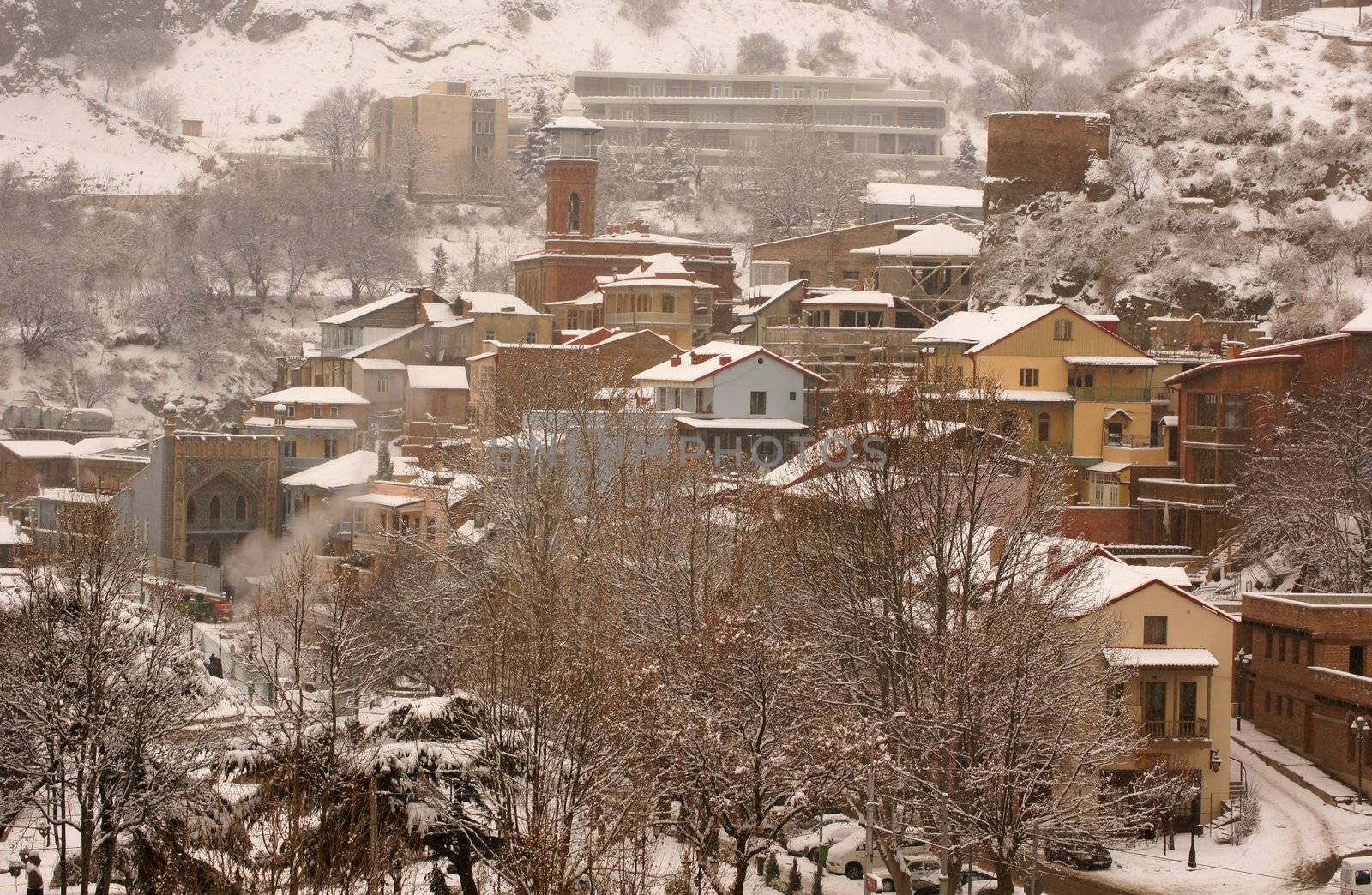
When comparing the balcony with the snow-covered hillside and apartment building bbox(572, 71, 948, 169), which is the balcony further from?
the snow-covered hillside

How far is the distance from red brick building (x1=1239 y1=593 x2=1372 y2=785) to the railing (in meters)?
15.9

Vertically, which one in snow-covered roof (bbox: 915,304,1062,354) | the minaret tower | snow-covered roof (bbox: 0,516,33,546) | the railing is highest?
the minaret tower

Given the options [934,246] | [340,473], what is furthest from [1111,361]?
[340,473]

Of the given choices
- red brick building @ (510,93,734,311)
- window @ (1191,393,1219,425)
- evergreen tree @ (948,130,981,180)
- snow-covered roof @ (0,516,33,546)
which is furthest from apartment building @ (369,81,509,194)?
window @ (1191,393,1219,425)

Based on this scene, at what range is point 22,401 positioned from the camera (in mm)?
93938

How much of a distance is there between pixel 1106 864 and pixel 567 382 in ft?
58.1

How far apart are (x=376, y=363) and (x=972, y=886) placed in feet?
164

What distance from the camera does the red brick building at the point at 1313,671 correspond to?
39250 millimetres

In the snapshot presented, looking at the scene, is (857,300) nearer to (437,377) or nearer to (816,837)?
(437,377)

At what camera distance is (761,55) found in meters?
176

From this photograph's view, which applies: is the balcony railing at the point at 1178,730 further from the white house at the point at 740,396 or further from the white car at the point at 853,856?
the white house at the point at 740,396

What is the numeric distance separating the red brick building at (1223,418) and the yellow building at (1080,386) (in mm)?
2630

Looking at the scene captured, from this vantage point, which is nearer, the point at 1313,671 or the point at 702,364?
the point at 1313,671

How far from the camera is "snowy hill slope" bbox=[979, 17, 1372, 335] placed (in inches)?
2657
